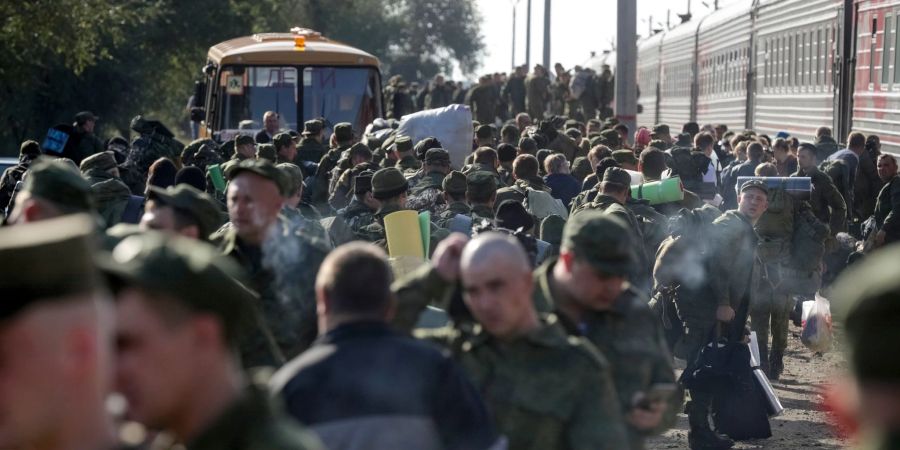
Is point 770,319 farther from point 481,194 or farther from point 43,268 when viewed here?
point 43,268

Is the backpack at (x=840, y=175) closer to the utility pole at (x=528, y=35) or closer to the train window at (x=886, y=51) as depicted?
the train window at (x=886, y=51)

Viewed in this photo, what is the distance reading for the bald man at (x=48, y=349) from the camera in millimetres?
2266

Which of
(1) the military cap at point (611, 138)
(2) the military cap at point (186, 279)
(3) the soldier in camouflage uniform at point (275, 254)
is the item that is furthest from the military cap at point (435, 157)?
(2) the military cap at point (186, 279)

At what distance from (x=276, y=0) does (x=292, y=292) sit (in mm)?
45820

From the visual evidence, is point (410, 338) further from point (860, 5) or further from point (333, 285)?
point (860, 5)

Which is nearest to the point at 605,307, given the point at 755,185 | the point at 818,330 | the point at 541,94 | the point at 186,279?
the point at 186,279

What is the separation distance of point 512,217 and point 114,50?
34960 millimetres

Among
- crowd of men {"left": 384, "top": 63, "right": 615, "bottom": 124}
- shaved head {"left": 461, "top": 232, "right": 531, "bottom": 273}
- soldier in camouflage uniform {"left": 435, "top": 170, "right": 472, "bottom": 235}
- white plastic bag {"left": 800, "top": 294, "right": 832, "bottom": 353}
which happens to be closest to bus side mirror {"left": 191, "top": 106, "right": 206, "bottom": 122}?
crowd of men {"left": 384, "top": 63, "right": 615, "bottom": 124}

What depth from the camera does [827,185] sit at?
1555 cm

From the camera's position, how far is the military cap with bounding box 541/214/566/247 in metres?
9.48

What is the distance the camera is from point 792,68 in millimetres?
26625

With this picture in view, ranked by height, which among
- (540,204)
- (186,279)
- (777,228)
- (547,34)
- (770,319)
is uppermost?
(547,34)

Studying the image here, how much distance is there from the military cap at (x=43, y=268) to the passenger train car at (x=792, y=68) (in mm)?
17637

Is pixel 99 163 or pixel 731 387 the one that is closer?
pixel 731 387
